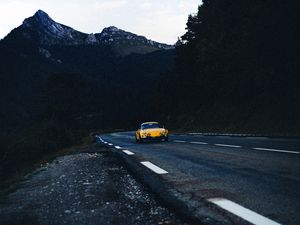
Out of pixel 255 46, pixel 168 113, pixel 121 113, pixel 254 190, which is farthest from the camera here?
pixel 121 113

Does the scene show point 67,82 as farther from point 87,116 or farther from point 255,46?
point 255,46

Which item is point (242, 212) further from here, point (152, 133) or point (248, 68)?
point (248, 68)

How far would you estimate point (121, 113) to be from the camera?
143m

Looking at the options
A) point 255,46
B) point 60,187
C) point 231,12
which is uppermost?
point 231,12

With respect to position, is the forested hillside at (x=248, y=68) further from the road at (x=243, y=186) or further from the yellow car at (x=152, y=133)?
the road at (x=243, y=186)

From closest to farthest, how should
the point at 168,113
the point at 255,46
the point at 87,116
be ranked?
the point at 255,46 → the point at 168,113 → the point at 87,116

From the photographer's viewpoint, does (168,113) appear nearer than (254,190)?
No

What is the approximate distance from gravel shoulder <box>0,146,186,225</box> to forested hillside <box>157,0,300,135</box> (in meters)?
19.9

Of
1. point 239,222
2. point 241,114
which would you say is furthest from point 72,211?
point 241,114

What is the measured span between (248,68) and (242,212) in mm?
32152

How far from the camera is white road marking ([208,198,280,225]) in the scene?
4007mm

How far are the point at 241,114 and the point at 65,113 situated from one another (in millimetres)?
68961

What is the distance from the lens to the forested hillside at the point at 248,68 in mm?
28655

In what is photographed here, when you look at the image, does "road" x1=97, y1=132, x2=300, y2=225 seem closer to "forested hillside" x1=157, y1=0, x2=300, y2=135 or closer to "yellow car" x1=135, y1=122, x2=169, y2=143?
"yellow car" x1=135, y1=122, x2=169, y2=143
